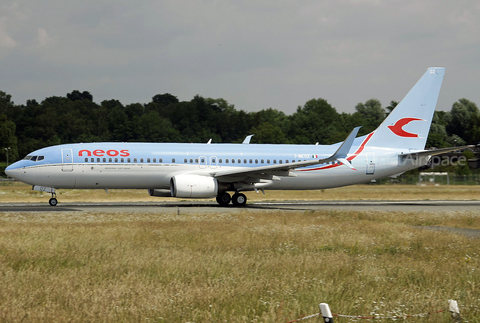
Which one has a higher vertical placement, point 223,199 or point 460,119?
point 460,119

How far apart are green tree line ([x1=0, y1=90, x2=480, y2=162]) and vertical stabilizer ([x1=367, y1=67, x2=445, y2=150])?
204ft

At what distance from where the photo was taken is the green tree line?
101975 mm

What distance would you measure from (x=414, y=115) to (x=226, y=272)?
26859 millimetres

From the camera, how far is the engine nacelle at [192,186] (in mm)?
27766

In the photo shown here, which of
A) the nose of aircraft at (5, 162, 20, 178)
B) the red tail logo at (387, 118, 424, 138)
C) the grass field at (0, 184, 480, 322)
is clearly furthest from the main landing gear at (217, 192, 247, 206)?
the grass field at (0, 184, 480, 322)

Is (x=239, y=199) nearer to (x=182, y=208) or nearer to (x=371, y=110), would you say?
(x=182, y=208)

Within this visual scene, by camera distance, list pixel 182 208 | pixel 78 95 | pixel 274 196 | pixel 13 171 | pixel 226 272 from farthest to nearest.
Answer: pixel 78 95 → pixel 274 196 → pixel 13 171 → pixel 182 208 → pixel 226 272

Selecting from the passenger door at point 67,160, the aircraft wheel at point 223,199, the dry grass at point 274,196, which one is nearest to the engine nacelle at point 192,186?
the aircraft wheel at point 223,199

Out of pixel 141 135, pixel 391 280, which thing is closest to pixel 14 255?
pixel 391 280

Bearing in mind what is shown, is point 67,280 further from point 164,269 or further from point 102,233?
point 102,233

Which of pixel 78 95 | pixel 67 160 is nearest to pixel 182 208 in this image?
pixel 67 160

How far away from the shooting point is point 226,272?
9.83 metres

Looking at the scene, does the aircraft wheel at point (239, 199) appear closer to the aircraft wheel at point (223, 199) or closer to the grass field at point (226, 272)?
the aircraft wheel at point (223, 199)

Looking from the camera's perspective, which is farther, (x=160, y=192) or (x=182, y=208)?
(x=160, y=192)
